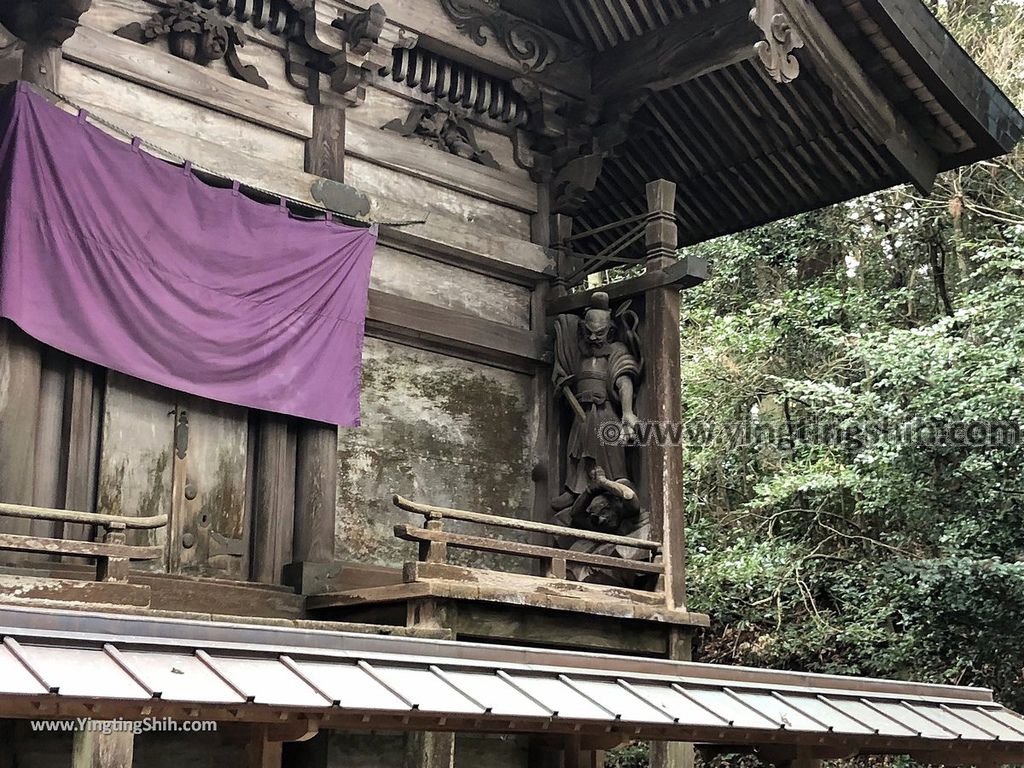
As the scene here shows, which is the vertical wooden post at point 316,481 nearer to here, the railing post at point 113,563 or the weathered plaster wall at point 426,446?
the weathered plaster wall at point 426,446

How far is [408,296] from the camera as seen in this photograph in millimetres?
8883

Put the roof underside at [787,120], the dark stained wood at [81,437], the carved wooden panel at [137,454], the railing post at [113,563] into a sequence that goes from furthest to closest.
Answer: the roof underside at [787,120]
the carved wooden panel at [137,454]
the dark stained wood at [81,437]
the railing post at [113,563]

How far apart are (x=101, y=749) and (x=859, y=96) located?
6.55m

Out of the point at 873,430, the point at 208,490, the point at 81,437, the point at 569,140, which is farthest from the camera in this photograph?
the point at 873,430

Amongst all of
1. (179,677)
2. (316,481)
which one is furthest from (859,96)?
(179,677)

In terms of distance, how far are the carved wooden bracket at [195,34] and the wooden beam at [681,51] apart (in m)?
2.85

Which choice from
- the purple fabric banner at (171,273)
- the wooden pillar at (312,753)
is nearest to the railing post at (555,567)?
the purple fabric banner at (171,273)

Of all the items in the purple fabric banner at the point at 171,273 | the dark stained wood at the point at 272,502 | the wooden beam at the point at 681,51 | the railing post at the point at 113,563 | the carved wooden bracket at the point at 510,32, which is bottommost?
the railing post at the point at 113,563

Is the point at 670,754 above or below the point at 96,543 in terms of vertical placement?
below

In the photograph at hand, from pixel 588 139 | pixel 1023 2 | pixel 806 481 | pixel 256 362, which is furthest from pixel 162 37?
pixel 1023 2

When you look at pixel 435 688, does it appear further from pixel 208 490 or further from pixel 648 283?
pixel 648 283

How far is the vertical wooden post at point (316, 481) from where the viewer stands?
7.89m

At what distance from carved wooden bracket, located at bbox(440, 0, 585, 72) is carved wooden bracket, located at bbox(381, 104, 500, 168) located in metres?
0.60

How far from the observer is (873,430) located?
1277cm
